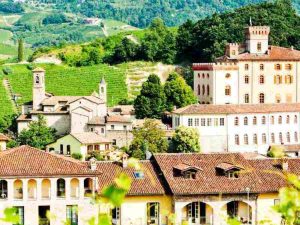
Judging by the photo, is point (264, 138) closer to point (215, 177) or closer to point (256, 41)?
point (256, 41)

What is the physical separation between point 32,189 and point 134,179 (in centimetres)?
357

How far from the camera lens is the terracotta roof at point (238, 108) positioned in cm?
6084

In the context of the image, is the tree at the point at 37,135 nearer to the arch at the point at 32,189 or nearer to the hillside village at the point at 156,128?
the hillside village at the point at 156,128

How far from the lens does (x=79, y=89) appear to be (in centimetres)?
7762

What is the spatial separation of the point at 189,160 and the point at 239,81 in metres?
34.8

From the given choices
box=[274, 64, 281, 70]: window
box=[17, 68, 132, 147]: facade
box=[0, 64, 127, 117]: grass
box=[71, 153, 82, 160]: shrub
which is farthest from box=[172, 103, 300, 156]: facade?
box=[0, 64, 127, 117]: grass

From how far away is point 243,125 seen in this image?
206 feet

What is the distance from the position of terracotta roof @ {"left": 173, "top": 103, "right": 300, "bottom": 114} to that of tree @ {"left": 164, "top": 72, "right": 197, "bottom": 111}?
12.1 ft

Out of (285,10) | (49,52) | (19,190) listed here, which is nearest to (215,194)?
(19,190)

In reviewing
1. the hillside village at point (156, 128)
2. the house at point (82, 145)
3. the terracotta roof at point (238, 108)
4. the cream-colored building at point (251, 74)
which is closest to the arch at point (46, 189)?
the hillside village at point (156, 128)

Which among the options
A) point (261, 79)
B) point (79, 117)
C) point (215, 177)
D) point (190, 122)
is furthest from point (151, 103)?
point (215, 177)

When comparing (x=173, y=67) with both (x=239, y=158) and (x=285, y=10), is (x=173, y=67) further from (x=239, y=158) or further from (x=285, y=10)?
(x=239, y=158)

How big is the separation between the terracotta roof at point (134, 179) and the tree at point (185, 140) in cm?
2245

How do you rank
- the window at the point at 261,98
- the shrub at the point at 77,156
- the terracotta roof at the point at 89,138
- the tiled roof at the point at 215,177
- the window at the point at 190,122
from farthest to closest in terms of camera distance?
the window at the point at 261,98, the window at the point at 190,122, the terracotta roof at the point at 89,138, the shrub at the point at 77,156, the tiled roof at the point at 215,177
